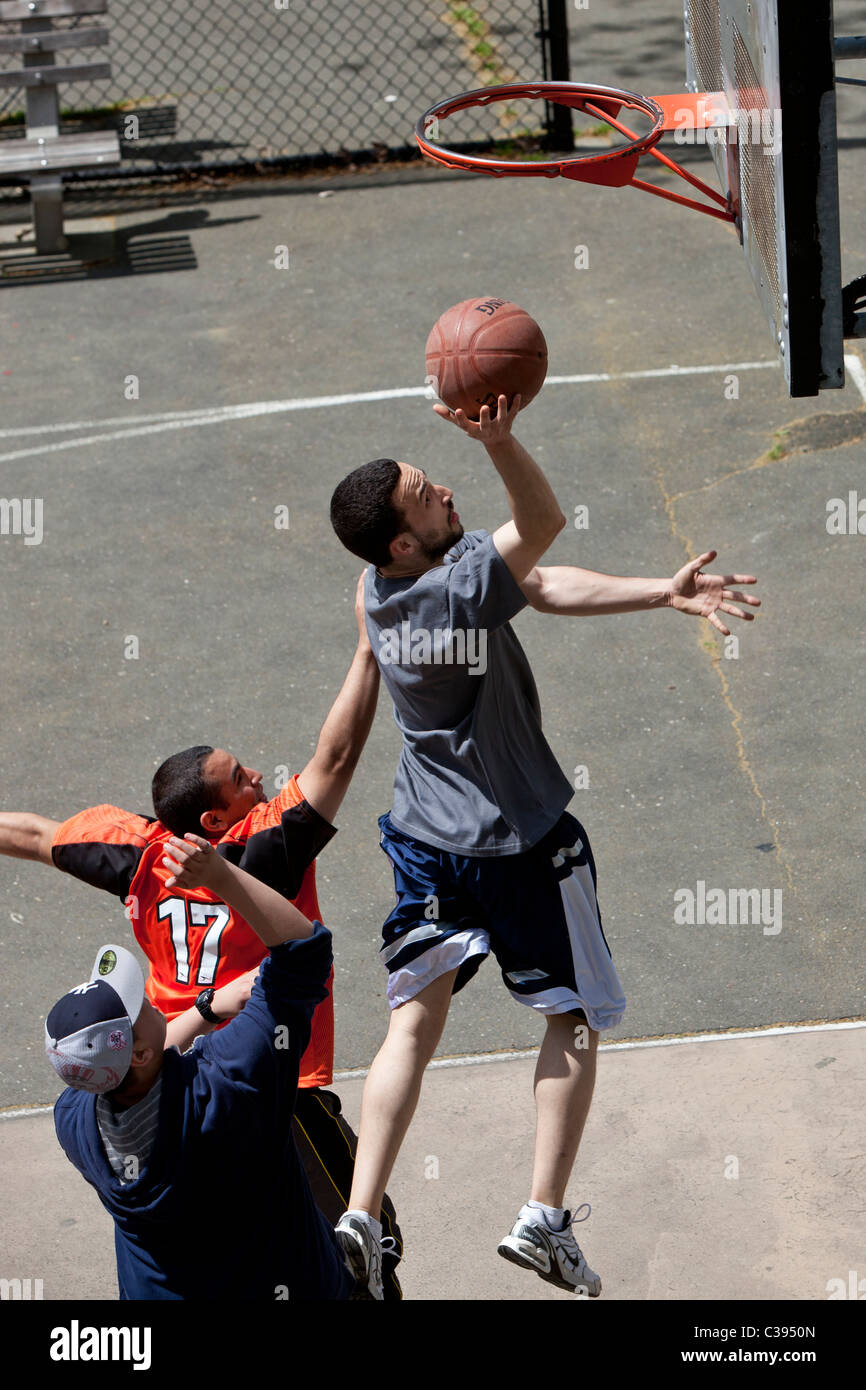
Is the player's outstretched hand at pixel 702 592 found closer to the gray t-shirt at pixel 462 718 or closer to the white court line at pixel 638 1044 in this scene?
the gray t-shirt at pixel 462 718

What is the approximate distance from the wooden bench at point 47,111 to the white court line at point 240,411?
3198mm

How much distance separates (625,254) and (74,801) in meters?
6.47

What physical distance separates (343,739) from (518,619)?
381cm

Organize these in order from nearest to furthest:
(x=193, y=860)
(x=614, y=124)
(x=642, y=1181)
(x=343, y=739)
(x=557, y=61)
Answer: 1. (x=193, y=860)
2. (x=343, y=739)
3. (x=642, y=1181)
4. (x=614, y=124)
5. (x=557, y=61)

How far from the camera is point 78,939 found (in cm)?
622

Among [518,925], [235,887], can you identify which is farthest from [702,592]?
[235,887]

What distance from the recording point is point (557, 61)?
12734mm

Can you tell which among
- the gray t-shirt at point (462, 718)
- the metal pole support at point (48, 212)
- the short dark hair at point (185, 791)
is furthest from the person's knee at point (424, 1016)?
the metal pole support at point (48, 212)

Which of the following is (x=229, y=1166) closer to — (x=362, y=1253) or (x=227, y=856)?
(x=362, y=1253)

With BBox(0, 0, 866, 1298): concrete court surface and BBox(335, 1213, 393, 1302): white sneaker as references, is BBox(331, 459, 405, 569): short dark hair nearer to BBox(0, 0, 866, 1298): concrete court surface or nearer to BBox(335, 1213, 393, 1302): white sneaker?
BBox(335, 1213, 393, 1302): white sneaker

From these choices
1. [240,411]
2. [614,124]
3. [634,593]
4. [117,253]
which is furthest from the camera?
[117,253]

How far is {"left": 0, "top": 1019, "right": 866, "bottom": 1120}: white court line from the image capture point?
5500mm

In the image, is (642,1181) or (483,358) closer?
(483,358)
